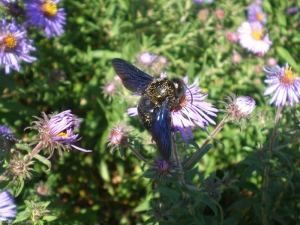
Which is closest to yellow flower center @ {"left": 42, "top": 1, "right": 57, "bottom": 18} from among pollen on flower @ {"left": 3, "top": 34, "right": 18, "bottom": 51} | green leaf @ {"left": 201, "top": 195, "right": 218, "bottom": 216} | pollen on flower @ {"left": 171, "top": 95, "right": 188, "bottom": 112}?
pollen on flower @ {"left": 3, "top": 34, "right": 18, "bottom": 51}

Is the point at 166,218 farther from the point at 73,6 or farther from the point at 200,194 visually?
the point at 73,6

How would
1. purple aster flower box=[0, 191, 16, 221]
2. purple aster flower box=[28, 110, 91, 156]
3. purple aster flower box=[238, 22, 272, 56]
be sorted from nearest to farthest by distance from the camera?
purple aster flower box=[0, 191, 16, 221] → purple aster flower box=[28, 110, 91, 156] → purple aster flower box=[238, 22, 272, 56]

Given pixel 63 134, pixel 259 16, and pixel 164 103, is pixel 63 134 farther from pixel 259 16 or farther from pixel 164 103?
pixel 259 16

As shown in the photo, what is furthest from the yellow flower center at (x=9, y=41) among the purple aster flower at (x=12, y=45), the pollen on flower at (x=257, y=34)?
the pollen on flower at (x=257, y=34)

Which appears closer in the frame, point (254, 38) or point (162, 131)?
point (162, 131)

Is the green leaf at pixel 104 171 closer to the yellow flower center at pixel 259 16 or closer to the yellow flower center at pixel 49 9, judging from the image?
the yellow flower center at pixel 49 9

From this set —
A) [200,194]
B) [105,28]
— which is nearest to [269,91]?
[200,194]

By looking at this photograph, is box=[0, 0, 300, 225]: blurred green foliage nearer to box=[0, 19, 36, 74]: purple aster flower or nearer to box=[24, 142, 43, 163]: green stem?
box=[0, 19, 36, 74]: purple aster flower

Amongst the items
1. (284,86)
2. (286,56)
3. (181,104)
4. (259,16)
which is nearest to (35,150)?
(181,104)
